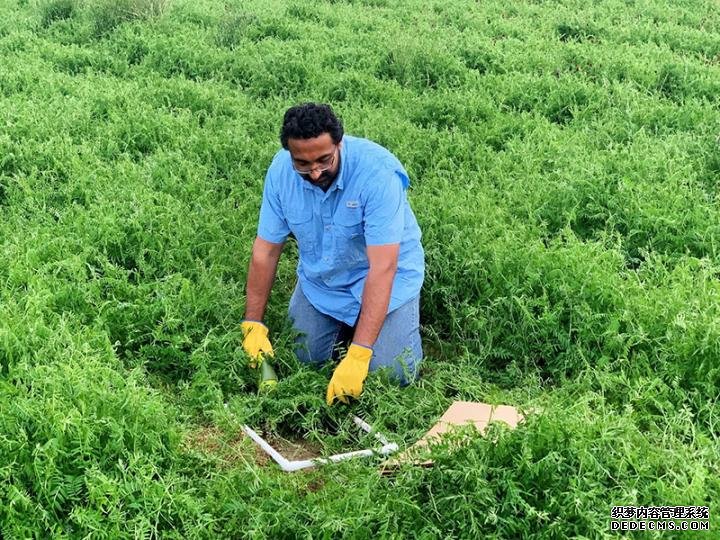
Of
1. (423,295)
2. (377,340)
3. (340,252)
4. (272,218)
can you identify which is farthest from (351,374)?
(423,295)

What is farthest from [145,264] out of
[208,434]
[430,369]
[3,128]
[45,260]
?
[3,128]

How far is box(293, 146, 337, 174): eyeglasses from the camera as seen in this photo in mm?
3393

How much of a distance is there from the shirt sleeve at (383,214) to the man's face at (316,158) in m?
0.22

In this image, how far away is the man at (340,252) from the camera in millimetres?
3459

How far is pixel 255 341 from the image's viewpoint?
3762mm

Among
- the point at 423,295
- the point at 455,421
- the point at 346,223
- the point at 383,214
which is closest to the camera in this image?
the point at 455,421

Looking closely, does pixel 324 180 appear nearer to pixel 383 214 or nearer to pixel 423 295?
pixel 383 214

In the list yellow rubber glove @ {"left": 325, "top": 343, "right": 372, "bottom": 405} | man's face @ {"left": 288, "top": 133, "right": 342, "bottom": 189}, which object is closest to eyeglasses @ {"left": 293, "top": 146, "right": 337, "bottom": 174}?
man's face @ {"left": 288, "top": 133, "right": 342, "bottom": 189}

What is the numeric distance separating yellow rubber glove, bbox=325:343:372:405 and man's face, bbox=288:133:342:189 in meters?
0.82

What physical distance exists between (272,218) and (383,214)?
625 millimetres

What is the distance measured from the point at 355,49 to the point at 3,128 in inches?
147

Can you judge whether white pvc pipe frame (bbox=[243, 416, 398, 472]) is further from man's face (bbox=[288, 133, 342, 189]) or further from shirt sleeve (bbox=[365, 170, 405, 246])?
man's face (bbox=[288, 133, 342, 189])

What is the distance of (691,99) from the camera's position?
6352mm

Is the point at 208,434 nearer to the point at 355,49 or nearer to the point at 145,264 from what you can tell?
the point at 145,264
